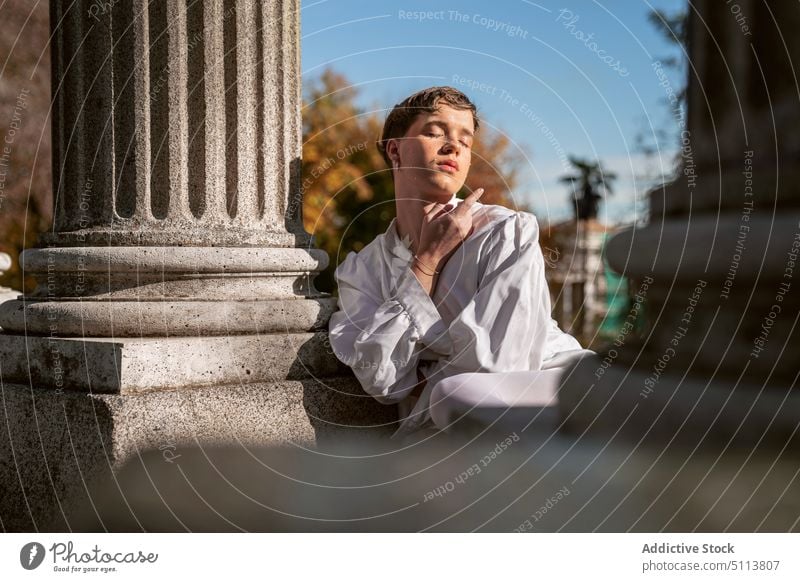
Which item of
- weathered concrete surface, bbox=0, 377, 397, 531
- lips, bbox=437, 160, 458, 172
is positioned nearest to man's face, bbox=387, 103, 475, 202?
lips, bbox=437, 160, 458, 172

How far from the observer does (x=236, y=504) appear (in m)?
4.15

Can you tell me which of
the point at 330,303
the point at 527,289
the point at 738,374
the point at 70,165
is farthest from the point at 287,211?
the point at 738,374

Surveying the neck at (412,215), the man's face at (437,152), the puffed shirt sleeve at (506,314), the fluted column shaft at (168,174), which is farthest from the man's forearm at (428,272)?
the fluted column shaft at (168,174)

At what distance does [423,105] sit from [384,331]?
1.27 metres

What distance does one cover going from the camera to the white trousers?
4.08 metres

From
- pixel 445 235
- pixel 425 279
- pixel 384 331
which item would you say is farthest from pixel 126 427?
pixel 445 235

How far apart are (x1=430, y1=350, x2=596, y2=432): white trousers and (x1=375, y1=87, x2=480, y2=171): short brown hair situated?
1.47 meters

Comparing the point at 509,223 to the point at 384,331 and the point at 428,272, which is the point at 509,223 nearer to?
the point at 428,272

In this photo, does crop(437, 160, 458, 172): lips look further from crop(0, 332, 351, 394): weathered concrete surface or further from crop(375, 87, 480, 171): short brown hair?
crop(0, 332, 351, 394): weathered concrete surface

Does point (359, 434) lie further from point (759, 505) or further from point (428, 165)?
point (759, 505)

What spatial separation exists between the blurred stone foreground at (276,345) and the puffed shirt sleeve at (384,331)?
177mm

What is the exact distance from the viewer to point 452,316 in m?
4.52

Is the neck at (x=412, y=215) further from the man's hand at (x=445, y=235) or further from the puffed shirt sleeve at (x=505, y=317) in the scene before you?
the puffed shirt sleeve at (x=505, y=317)

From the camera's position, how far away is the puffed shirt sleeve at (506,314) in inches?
167
